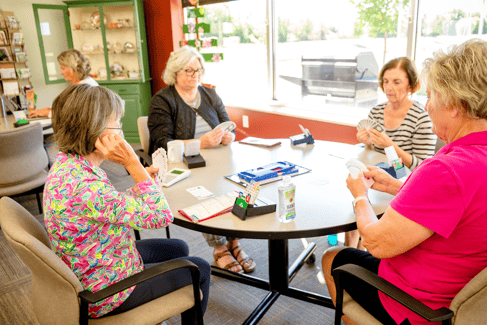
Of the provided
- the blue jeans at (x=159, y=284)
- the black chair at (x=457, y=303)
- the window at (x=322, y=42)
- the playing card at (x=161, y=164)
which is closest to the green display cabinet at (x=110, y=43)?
the window at (x=322, y=42)

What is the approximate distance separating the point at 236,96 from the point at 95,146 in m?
4.19

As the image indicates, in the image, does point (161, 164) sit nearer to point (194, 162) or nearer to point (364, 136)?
point (194, 162)

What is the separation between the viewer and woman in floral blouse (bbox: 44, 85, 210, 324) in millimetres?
1239

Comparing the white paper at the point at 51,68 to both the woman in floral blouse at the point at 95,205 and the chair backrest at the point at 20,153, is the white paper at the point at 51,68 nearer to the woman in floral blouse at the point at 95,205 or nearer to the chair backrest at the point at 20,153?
the chair backrest at the point at 20,153

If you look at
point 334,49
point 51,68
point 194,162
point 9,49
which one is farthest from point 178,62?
point 51,68

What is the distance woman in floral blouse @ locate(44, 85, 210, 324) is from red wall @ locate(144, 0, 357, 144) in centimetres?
270

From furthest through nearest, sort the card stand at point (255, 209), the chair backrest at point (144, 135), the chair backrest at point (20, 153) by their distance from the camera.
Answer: the chair backrest at point (144, 135), the chair backrest at point (20, 153), the card stand at point (255, 209)

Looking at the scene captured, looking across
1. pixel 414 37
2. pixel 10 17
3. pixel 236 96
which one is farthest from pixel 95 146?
pixel 10 17

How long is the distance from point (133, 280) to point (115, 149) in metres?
0.46

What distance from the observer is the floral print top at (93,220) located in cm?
123

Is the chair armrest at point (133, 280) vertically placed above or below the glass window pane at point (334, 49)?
below

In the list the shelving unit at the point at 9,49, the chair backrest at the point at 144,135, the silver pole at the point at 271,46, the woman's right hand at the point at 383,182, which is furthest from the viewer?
the shelving unit at the point at 9,49

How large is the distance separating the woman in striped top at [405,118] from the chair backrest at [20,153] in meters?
2.46

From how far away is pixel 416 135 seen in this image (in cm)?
230
